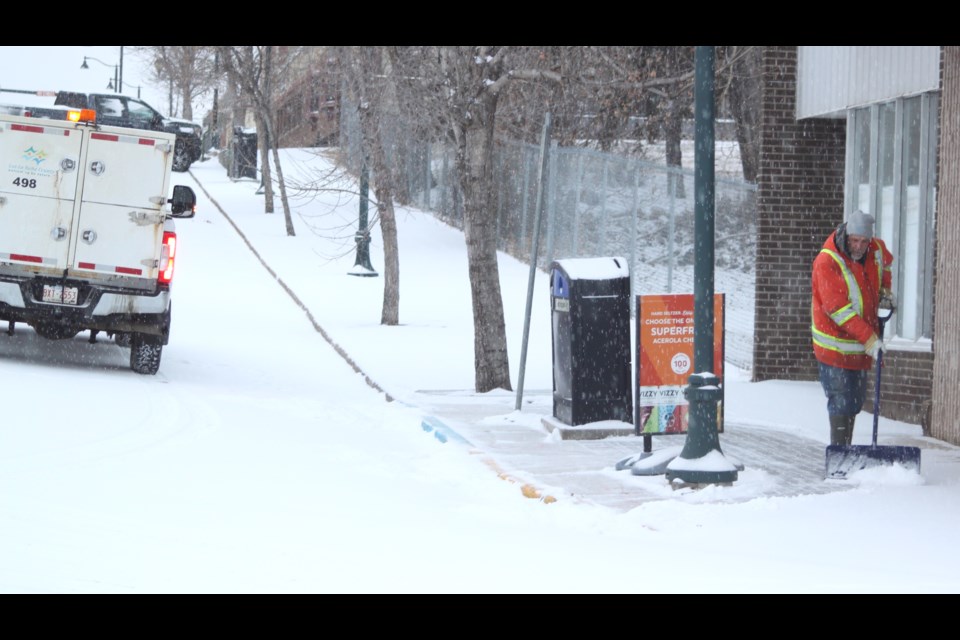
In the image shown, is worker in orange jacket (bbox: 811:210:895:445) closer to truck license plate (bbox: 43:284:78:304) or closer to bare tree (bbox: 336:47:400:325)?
truck license plate (bbox: 43:284:78:304)

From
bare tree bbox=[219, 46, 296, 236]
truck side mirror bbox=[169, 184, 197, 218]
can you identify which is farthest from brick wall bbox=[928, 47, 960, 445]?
bare tree bbox=[219, 46, 296, 236]

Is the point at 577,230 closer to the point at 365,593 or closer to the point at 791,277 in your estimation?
the point at 791,277

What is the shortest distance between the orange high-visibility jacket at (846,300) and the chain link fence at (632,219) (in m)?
7.16

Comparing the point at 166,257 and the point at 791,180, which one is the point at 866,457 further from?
the point at 166,257

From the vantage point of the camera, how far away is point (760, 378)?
14852mm

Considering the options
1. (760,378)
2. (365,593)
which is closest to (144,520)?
(365,593)

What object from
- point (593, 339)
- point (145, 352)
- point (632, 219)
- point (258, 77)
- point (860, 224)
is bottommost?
point (145, 352)

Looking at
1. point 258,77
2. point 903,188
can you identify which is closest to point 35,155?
point 903,188

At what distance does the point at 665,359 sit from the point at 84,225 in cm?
712

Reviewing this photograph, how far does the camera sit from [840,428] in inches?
382

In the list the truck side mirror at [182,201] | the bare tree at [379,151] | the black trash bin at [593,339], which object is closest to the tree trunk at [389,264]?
the bare tree at [379,151]

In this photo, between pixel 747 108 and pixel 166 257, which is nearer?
pixel 166 257

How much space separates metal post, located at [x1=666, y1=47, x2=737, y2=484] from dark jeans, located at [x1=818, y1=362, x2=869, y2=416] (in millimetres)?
822

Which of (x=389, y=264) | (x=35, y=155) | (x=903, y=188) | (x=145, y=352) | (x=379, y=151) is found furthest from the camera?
(x=389, y=264)
